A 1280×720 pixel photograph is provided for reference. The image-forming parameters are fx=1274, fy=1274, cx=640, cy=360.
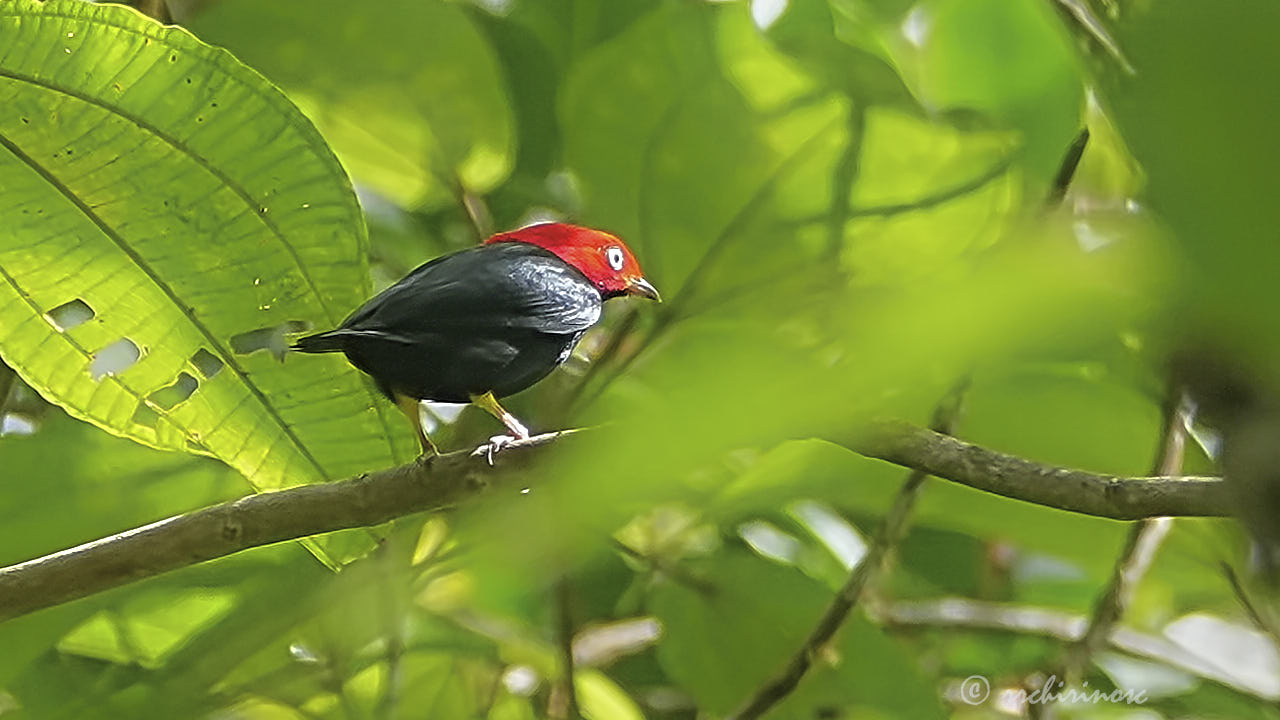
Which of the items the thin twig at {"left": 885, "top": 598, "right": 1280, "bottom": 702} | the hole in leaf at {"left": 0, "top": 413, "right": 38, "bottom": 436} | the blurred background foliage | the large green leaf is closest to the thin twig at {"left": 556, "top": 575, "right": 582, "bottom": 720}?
the blurred background foliage

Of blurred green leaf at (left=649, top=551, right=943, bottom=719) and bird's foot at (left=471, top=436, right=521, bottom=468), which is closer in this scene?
bird's foot at (left=471, top=436, right=521, bottom=468)

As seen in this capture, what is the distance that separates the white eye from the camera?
2.71ft

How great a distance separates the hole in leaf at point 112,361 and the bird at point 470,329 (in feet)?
0.29

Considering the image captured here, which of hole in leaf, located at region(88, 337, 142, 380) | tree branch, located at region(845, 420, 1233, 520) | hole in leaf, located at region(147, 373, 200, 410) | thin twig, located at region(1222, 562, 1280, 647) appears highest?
hole in leaf, located at region(88, 337, 142, 380)

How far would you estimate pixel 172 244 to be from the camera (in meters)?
0.56

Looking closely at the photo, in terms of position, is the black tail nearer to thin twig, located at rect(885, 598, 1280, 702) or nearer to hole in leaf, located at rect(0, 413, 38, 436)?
hole in leaf, located at rect(0, 413, 38, 436)

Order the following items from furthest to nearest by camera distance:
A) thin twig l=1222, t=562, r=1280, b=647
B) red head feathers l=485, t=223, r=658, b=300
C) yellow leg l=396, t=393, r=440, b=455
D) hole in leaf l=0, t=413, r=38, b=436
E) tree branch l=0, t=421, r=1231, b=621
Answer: hole in leaf l=0, t=413, r=38, b=436 → red head feathers l=485, t=223, r=658, b=300 → yellow leg l=396, t=393, r=440, b=455 → tree branch l=0, t=421, r=1231, b=621 → thin twig l=1222, t=562, r=1280, b=647

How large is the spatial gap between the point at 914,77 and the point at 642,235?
0.75 ft

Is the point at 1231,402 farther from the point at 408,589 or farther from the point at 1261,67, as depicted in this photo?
the point at 408,589

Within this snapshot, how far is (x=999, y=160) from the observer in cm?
73

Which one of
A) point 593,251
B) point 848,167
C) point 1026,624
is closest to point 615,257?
point 593,251

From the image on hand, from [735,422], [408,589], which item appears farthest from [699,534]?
[735,422]

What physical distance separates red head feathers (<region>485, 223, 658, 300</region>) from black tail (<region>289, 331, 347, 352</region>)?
0.22 metres

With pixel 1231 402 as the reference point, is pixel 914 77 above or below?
below
